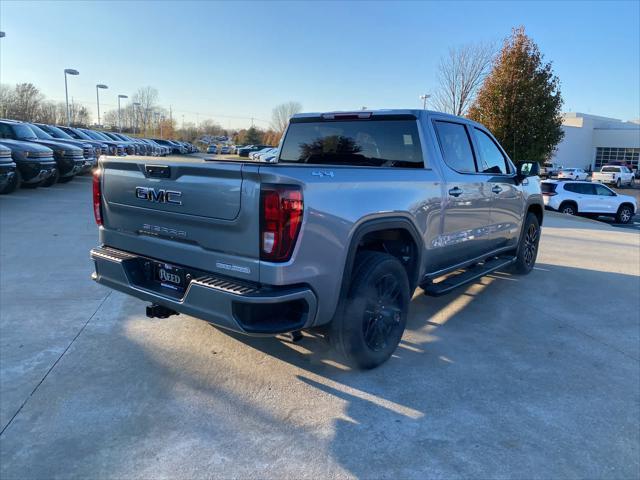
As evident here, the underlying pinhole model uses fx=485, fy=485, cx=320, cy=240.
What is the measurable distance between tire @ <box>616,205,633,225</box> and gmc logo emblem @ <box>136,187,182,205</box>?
19.5m

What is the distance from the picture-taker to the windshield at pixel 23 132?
43.4 ft

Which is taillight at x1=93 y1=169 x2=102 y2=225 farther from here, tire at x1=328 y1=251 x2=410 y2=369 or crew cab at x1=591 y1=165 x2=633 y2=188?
crew cab at x1=591 y1=165 x2=633 y2=188

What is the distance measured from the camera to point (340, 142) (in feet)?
15.3

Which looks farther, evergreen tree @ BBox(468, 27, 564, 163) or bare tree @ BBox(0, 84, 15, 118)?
bare tree @ BBox(0, 84, 15, 118)

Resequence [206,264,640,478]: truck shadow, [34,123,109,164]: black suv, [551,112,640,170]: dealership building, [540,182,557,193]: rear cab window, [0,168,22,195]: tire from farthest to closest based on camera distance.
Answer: [551,112,640,170]: dealership building, [540,182,557,193]: rear cab window, [34,123,109,164]: black suv, [0,168,22,195]: tire, [206,264,640,478]: truck shadow

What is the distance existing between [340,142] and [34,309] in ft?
10.9

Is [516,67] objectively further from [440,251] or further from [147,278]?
[147,278]

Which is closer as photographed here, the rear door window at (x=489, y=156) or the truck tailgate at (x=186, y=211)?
the truck tailgate at (x=186, y=211)

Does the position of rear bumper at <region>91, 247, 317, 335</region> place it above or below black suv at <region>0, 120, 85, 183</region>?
below

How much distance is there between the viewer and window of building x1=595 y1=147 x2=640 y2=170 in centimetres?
6347

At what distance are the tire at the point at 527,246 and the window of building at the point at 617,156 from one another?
64.7 meters

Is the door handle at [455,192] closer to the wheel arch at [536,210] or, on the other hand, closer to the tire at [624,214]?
the wheel arch at [536,210]

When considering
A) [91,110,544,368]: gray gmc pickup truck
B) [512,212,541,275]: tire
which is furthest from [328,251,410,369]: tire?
[512,212,541,275]: tire

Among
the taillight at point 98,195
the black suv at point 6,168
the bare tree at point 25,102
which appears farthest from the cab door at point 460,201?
the bare tree at point 25,102
